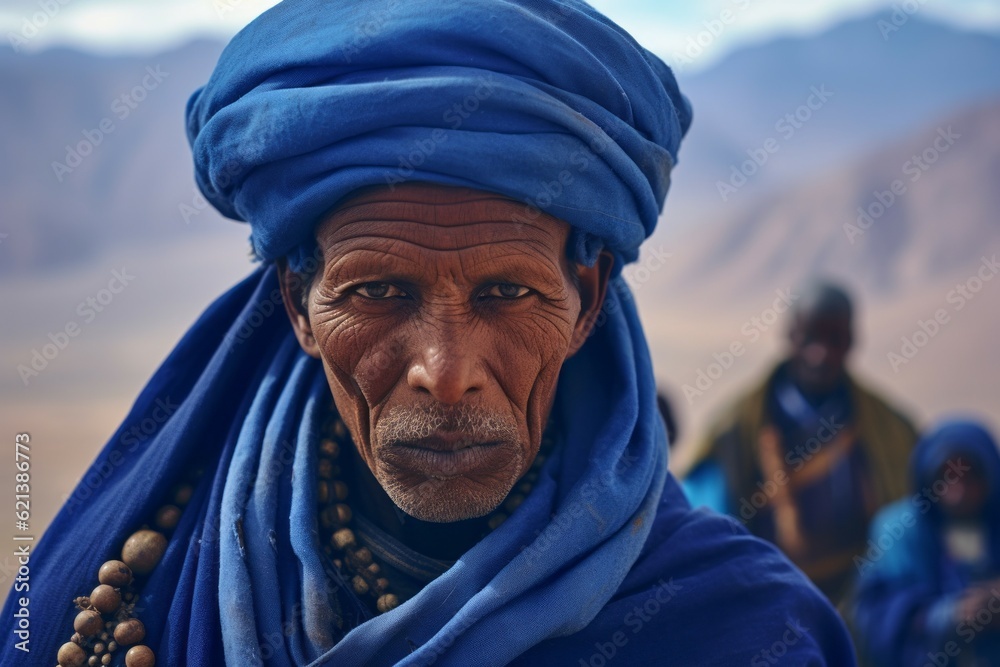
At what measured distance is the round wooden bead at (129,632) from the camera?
2.26 m

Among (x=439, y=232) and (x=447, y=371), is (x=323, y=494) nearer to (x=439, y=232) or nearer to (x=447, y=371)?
(x=447, y=371)

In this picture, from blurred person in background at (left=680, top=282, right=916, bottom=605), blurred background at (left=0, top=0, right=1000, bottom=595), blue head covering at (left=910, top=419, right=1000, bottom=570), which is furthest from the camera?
blurred background at (left=0, top=0, right=1000, bottom=595)

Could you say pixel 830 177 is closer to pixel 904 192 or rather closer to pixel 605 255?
pixel 904 192

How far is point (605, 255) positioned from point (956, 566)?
4.55m

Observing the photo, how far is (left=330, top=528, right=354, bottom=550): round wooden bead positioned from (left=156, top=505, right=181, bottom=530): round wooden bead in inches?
13.9

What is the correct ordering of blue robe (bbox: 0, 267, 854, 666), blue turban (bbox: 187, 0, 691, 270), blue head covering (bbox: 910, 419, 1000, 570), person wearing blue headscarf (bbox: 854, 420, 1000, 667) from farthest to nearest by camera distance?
blue head covering (bbox: 910, 419, 1000, 570) < person wearing blue headscarf (bbox: 854, 420, 1000, 667) < blue robe (bbox: 0, 267, 854, 666) < blue turban (bbox: 187, 0, 691, 270)

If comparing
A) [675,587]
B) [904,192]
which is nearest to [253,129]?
[675,587]

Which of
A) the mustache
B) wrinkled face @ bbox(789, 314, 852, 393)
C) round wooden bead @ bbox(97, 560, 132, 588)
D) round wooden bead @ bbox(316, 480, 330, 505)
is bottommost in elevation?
wrinkled face @ bbox(789, 314, 852, 393)

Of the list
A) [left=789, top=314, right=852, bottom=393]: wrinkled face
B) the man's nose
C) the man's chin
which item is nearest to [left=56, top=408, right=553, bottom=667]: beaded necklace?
the man's chin

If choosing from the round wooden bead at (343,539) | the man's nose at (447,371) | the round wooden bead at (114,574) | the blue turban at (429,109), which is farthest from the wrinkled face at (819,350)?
the round wooden bead at (114,574)

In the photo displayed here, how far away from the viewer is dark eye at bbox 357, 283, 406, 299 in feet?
7.11

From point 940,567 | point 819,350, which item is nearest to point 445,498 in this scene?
point 940,567

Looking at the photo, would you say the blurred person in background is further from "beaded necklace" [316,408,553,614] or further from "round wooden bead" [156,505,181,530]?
"round wooden bead" [156,505,181,530]

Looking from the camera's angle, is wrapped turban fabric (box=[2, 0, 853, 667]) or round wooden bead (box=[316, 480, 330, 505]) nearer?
wrapped turban fabric (box=[2, 0, 853, 667])
